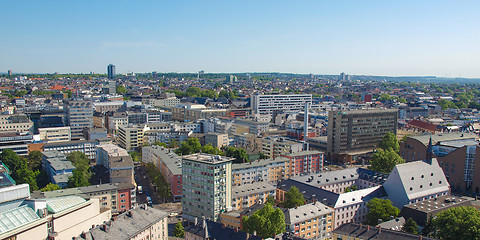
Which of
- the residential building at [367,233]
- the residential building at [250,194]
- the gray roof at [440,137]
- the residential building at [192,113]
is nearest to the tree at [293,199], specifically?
the residential building at [250,194]

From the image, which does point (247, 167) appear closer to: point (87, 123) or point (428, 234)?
point (428, 234)

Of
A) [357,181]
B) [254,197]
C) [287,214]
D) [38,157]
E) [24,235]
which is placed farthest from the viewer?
[38,157]

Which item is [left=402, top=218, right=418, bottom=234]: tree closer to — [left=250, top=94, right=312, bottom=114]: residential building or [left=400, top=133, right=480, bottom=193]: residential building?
[left=400, top=133, right=480, bottom=193]: residential building

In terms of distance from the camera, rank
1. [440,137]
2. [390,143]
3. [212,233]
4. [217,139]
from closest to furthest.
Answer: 1. [212,233]
2. [440,137]
3. [390,143]
4. [217,139]

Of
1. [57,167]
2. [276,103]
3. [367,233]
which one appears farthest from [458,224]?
[276,103]

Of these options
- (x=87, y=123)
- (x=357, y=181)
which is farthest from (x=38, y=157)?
(x=357, y=181)

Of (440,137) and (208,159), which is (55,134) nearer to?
(208,159)
